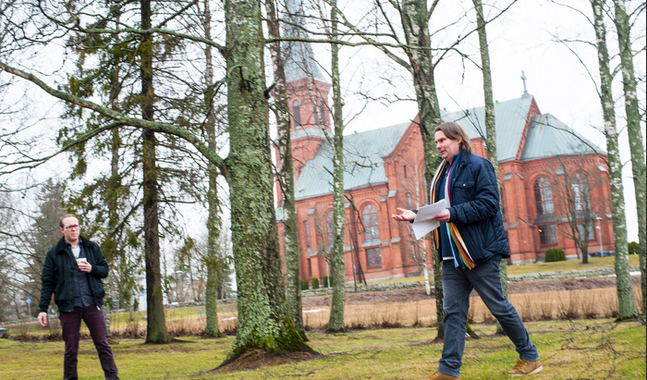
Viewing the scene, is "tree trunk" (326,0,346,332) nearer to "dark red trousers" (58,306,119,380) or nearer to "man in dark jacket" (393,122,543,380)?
"dark red trousers" (58,306,119,380)

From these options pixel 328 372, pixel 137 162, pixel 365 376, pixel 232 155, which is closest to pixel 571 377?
pixel 365 376

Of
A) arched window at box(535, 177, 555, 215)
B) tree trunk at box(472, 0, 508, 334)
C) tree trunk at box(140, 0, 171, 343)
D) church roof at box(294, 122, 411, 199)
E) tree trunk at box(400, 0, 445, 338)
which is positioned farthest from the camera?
church roof at box(294, 122, 411, 199)

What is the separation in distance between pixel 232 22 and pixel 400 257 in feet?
163

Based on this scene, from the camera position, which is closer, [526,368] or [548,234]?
[526,368]

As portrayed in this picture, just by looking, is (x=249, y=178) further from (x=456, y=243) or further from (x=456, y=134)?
(x=456, y=243)

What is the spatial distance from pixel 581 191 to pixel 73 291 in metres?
45.8

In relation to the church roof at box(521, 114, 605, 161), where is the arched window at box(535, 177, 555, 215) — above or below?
below

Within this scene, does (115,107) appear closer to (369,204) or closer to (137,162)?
(137,162)

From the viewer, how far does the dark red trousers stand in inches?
215

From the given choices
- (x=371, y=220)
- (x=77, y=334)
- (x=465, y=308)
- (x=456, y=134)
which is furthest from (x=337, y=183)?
(x=371, y=220)

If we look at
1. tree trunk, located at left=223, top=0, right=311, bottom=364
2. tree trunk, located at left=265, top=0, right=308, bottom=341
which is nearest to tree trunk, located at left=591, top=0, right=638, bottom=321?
tree trunk, located at left=265, top=0, right=308, bottom=341

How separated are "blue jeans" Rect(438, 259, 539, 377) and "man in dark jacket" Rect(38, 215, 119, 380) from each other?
127 inches

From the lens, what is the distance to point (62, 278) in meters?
5.49

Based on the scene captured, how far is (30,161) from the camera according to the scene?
7.39 m
